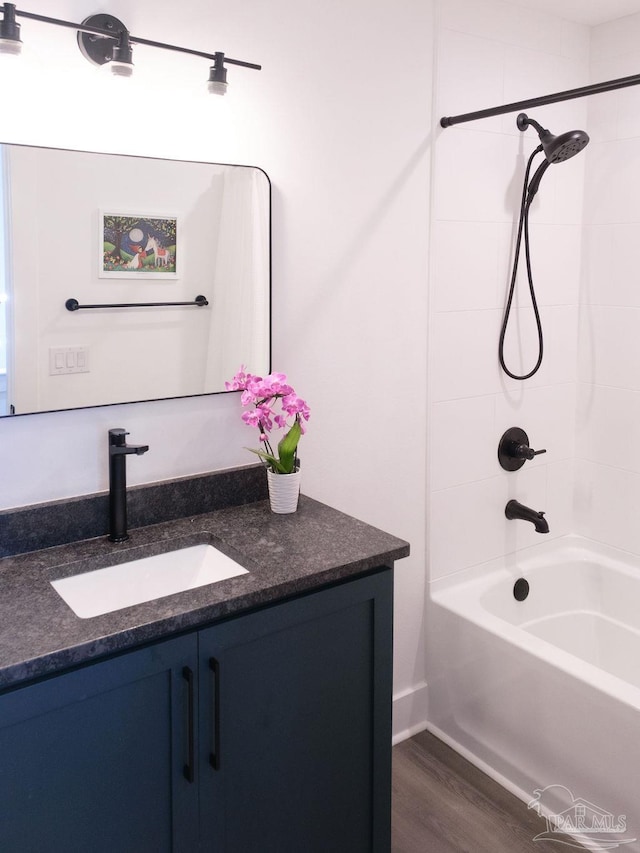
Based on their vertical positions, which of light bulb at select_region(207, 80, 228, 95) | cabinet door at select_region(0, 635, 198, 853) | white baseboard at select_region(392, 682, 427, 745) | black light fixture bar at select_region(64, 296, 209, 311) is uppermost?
light bulb at select_region(207, 80, 228, 95)

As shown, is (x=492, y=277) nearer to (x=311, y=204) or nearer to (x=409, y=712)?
(x=311, y=204)

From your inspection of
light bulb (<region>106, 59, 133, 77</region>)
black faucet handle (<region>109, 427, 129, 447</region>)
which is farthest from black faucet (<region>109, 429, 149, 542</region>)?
light bulb (<region>106, 59, 133, 77</region>)

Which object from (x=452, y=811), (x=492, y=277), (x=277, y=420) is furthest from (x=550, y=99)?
(x=452, y=811)

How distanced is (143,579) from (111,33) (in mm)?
1199

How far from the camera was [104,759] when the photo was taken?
1421 millimetres

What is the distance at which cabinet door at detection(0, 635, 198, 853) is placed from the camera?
4.36ft

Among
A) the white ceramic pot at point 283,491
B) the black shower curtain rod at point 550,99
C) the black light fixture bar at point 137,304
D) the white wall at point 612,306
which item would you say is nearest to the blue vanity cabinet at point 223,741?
the white ceramic pot at point 283,491

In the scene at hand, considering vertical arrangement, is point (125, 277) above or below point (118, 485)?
above

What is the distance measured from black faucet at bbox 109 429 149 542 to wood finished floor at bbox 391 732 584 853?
1177 millimetres

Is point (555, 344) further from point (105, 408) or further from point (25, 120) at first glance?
point (25, 120)

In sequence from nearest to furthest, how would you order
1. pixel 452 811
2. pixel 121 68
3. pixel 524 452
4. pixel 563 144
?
pixel 121 68, pixel 563 144, pixel 452 811, pixel 524 452

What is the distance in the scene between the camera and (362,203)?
2.31 meters

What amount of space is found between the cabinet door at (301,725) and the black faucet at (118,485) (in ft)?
1.50

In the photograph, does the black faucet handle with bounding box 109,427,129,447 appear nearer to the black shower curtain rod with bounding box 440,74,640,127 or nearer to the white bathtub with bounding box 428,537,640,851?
the white bathtub with bounding box 428,537,640,851
